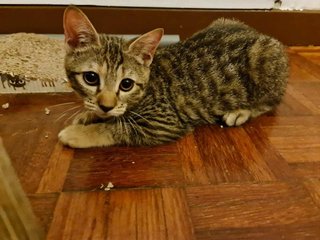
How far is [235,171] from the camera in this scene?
36.7 inches

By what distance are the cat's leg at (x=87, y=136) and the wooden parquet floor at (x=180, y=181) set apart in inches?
0.9

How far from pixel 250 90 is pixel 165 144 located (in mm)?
393

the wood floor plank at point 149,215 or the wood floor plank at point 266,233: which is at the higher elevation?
the wood floor plank at point 149,215

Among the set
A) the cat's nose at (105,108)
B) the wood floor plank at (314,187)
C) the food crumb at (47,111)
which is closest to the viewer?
the wood floor plank at (314,187)

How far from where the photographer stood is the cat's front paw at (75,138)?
1.00m


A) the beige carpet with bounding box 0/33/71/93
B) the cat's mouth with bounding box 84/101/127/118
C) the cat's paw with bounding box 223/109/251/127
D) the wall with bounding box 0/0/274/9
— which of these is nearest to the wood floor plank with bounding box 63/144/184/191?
the cat's mouth with bounding box 84/101/127/118

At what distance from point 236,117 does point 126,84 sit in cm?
43

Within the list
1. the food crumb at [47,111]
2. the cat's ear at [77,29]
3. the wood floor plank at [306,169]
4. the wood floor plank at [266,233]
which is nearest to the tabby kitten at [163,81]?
the cat's ear at [77,29]

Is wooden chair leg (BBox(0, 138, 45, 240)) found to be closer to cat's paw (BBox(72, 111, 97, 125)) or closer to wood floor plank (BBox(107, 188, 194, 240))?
wood floor plank (BBox(107, 188, 194, 240))

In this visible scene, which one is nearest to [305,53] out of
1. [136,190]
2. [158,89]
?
[158,89]

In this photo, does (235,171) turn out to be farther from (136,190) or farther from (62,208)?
(62,208)

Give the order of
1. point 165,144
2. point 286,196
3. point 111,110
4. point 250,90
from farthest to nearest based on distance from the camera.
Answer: point 250,90 < point 165,144 < point 111,110 < point 286,196

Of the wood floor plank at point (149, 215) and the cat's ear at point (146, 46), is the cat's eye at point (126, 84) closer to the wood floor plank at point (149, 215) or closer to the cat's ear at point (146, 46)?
the cat's ear at point (146, 46)

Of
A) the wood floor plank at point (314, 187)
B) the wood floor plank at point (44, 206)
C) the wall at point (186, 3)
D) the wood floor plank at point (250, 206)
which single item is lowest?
the wood floor plank at point (314, 187)
